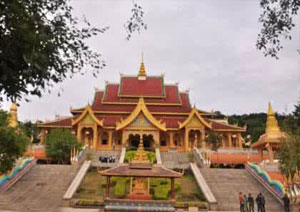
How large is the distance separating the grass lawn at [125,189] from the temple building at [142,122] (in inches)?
455

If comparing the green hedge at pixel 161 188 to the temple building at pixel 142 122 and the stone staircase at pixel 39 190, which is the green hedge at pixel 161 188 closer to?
the stone staircase at pixel 39 190

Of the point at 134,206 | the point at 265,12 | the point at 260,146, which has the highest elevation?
the point at 265,12

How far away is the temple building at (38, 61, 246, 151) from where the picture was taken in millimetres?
31438

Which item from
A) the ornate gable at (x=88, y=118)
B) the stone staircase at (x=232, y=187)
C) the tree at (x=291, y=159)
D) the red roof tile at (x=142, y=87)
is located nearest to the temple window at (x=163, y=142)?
the red roof tile at (x=142, y=87)

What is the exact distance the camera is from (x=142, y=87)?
3794cm

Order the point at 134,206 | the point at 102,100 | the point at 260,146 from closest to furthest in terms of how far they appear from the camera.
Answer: the point at 134,206 → the point at 260,146 → the point at 102,100

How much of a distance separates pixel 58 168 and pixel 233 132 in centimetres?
1960

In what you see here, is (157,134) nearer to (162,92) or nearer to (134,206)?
(162,92)

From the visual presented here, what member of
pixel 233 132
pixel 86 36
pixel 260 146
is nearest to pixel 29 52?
pixel 86 36

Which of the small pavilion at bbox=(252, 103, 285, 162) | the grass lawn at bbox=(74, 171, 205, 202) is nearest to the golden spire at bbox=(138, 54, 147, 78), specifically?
the small pavilion at bbox=(252, 103, 285, 162)

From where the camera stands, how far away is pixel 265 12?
528cm

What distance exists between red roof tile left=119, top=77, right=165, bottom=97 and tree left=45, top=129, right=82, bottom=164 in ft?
40.9

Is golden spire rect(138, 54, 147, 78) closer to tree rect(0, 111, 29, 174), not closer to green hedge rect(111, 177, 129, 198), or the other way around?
green hedge rect(111, 177, 129, 198)

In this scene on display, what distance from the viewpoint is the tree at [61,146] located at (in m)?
24.4
